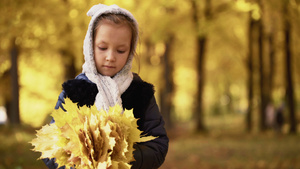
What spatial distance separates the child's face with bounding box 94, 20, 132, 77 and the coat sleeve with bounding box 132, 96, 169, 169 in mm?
349

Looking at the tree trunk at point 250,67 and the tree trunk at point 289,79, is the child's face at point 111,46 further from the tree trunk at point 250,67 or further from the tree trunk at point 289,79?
the tree trunk at point 250,67

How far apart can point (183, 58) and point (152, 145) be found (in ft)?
57.5

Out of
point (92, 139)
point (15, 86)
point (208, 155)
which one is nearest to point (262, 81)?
point (208, 155)

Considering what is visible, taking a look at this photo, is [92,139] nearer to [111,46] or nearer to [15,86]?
[111,46]

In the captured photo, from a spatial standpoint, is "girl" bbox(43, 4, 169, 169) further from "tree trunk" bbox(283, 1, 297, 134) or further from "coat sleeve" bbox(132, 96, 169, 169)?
"tree trunk" bbox(283, 1, 297, 134)

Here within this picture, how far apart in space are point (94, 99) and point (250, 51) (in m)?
14.3

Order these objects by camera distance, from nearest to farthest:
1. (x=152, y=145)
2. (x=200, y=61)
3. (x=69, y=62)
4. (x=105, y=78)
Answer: (x=152, y=145) < (x=105, y=78) < (x=69, y=62) < (x=200, y=61)

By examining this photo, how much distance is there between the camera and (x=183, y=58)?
63.3ft

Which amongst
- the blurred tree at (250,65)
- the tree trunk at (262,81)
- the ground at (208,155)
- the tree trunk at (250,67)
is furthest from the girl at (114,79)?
the tree trunk at (250,67)

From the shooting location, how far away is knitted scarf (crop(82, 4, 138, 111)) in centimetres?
202

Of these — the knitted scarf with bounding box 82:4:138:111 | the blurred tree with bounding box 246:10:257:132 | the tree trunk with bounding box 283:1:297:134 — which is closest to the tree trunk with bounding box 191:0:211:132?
the blurred tree with bounding box 246:10:257:132

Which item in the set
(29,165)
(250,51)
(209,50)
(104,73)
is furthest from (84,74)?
(209,50)

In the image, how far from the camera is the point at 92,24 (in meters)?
2.09

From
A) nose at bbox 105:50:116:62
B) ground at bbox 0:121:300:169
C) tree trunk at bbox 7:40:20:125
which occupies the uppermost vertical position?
nose at bbox 105:50:116:62
